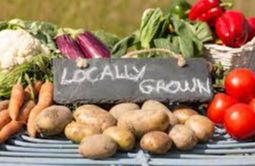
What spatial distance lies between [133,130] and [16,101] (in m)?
0.38

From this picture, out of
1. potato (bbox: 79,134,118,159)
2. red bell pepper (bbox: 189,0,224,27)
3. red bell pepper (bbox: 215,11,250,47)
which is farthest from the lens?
red bell pepper (bbox: 189,0,224,27)

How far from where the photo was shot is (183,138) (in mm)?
1762

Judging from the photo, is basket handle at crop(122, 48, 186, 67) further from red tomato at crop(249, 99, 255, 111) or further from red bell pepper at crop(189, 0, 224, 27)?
red bell pepper at crop(189, 0, 224, 27)

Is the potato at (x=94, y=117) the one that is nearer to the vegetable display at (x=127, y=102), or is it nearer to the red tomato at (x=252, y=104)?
the vegetable display at (x=127, y=102)

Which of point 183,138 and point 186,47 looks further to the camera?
point 186,47

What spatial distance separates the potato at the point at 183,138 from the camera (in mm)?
1760

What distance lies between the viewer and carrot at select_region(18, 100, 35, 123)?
1.94m

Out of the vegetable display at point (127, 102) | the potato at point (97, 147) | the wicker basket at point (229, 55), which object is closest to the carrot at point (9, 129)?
the vegetable display at point (127, 102)

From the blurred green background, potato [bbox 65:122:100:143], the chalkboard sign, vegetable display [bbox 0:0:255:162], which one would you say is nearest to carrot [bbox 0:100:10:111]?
vegetable display [bbox 0:0:255:162]

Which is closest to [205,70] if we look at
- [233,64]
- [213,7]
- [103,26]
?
[233,64]

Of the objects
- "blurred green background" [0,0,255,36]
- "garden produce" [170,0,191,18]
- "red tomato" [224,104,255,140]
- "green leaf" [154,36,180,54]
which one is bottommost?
"red tomato" [224,104,255,140]

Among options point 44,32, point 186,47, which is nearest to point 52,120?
point 186,47

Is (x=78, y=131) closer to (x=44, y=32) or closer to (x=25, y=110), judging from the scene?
(x=25, y=110)

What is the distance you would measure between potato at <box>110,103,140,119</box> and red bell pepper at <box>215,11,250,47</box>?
0.66 meters
